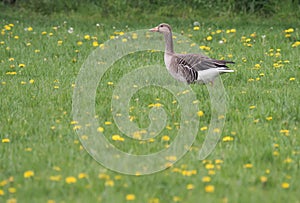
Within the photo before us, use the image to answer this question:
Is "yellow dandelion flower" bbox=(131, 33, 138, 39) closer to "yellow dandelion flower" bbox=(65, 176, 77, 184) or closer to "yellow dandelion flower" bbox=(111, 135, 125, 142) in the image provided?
"yellow dandelion flower" bbox=(111, 135, 125, 142)

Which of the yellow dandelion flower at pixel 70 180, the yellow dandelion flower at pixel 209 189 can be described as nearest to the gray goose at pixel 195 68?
the yellow dandelion flower at pixel 209 189

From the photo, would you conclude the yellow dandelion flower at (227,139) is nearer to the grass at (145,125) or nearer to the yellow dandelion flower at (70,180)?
the grass at (145,125)

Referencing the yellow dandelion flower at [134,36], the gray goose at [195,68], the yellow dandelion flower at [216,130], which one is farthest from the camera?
the yellow dandelion flower at [134,36]

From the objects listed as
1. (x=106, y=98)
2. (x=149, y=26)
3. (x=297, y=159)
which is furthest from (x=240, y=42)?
(x=297, y=159)

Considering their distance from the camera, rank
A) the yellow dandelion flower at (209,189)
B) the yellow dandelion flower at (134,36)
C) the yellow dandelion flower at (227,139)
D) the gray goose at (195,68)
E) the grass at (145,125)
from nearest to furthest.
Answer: the yellow dandelion flower at (209,189), the grass at (145,125), the yellow dandelion flower at (227,139), the gray goose at (195,68), the yellow dandelion flower at (134,36)

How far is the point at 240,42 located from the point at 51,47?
3311 mm

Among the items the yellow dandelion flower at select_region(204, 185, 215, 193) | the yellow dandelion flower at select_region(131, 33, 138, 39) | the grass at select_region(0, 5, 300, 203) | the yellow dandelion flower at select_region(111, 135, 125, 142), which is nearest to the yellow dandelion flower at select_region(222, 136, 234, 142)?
the grass at select_region(0, 5, 300, 203)

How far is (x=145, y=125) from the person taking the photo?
617 cm

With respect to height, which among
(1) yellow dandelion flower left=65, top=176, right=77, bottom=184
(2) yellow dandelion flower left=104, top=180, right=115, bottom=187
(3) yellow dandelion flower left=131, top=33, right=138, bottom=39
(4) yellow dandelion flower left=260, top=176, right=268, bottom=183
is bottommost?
(4) yellow dandelion flower left=260, top=176, right=268, bottom=183

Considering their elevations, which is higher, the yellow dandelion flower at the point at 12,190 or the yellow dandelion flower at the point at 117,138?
the yellow dandelion flower at the point at 117,138

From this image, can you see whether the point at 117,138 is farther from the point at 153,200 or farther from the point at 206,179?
the point at 153,200

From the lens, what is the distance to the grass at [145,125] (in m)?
Result: 4.50

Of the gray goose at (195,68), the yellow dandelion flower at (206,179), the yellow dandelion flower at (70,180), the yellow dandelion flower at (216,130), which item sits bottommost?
the yellow dandelion flower at (206,179)

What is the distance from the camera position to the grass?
450cm
